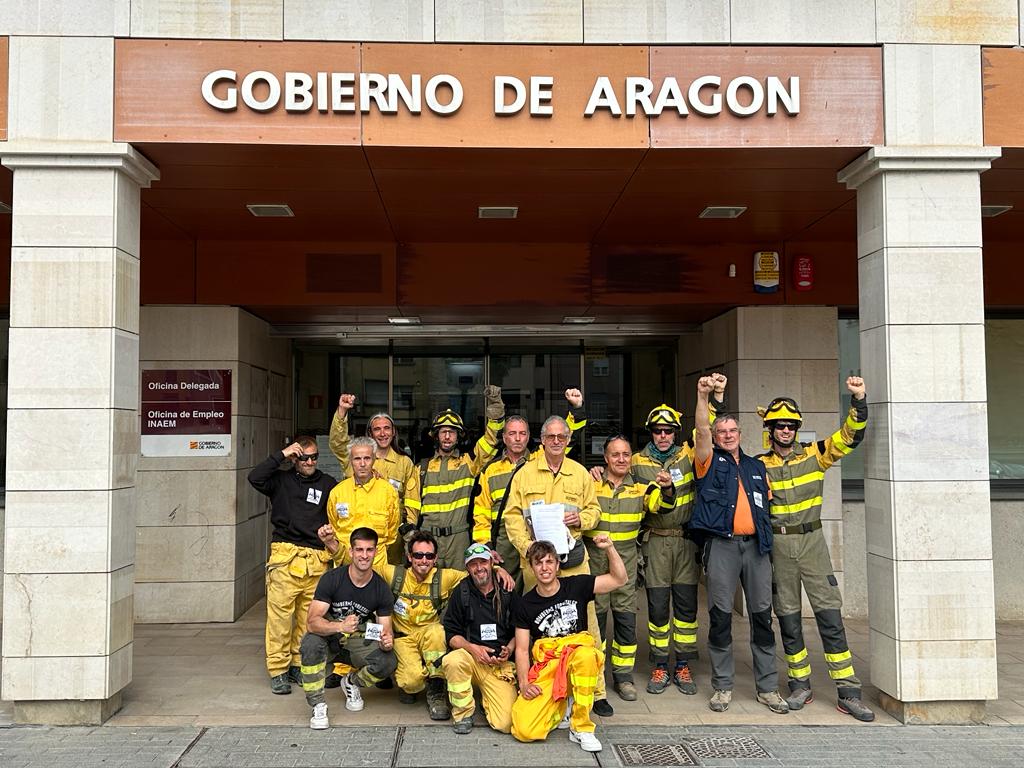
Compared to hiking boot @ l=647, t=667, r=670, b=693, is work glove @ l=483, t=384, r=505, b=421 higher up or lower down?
higher up

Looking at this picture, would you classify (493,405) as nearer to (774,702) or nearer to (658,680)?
(658,680)

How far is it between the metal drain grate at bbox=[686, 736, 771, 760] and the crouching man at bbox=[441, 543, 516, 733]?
1154 millimetres

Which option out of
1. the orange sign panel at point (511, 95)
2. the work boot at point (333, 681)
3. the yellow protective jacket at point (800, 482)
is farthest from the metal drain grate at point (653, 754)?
the orange sign panel at point (511, 95)

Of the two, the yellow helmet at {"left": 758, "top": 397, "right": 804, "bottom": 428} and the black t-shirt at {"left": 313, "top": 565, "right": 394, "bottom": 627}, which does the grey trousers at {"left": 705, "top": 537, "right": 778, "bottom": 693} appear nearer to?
the yellow helmet at {"left": 758, "top": 397, "right": 804, "bottom": 428}

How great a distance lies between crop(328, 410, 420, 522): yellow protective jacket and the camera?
6.30 meters

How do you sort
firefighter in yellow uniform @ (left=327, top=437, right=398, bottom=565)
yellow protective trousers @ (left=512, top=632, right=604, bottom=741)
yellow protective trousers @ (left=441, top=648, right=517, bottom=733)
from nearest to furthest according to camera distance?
1. yellow protective trousers @ (left=512, top=632, right=604, bottom=741)
2. yellow protective trousers @ (left=441, top=648, right=517, bottom=733)
3. firefighter in yellow uniform @ (left=327, top=437, right=398, bottom=565)

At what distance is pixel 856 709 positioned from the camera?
5.32 metres

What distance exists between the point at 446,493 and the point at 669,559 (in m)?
1.75

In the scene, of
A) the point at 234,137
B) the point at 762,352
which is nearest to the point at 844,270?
the point at 762,352

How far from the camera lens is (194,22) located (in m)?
5.32

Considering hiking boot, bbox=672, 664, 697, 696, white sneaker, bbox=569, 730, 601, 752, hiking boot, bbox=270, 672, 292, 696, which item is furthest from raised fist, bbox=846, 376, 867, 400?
hiking boot, bbox=270, 672, 292, 696

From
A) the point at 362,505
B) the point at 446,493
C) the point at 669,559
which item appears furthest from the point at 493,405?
the point at 669,559

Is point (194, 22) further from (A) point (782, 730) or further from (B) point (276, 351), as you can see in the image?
(A) point (782, 730)

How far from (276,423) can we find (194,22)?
16.1 feet
